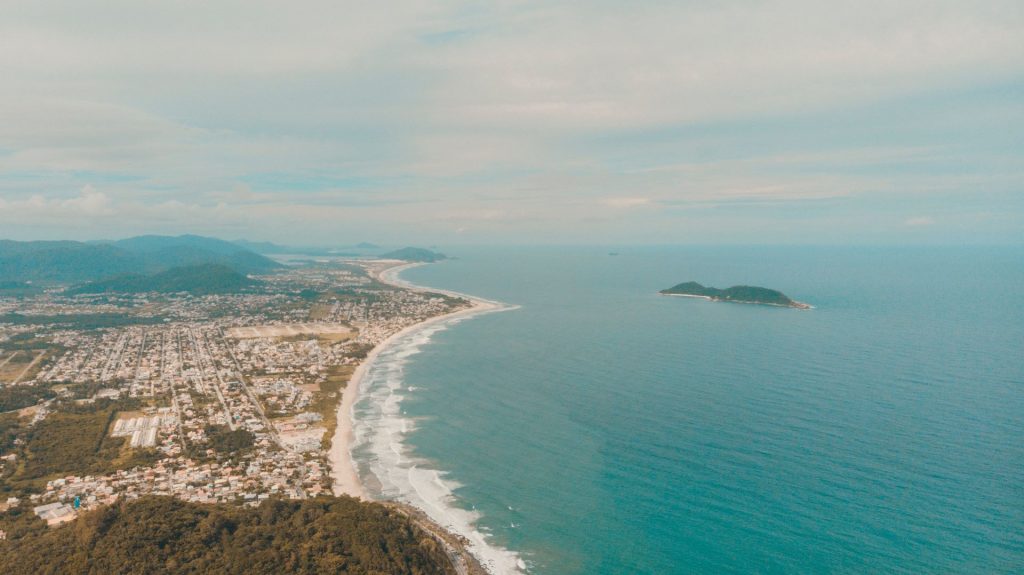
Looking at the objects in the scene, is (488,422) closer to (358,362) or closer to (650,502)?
(650,502)

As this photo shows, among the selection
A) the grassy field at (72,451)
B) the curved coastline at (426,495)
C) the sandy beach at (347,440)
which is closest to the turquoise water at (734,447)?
the curved coastline at (426,495)

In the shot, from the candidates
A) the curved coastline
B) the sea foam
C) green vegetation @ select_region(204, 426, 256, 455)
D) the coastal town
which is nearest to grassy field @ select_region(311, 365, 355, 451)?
the coastal town

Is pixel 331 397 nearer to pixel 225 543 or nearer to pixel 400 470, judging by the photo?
pixel 400 470

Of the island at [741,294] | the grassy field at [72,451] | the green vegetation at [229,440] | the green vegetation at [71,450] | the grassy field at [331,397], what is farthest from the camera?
the island at [741,294]

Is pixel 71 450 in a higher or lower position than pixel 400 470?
lower

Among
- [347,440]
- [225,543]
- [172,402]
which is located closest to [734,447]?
[347,440]

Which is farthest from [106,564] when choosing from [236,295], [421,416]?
[236,295]

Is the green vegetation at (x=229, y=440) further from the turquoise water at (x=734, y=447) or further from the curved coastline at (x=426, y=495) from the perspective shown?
the turquoise water at (x=734, y=447)
